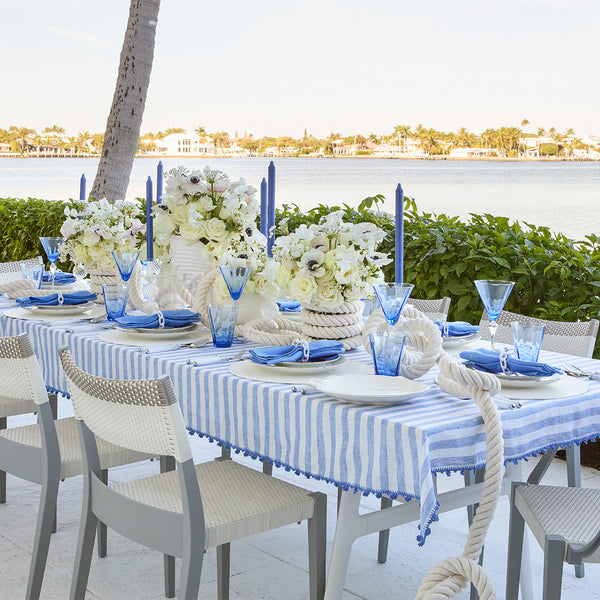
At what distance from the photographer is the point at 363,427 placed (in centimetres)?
178

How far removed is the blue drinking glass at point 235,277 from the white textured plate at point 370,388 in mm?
655

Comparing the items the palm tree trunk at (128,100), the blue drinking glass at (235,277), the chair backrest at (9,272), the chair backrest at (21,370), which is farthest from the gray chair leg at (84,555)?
the palm tree trunk at (128,100)

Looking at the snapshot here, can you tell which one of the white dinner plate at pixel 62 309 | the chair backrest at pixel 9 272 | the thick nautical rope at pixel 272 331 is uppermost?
the thick nautical rope at pixel 272 331

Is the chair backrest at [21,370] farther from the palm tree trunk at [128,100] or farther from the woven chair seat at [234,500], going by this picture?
the palm tree trunk at [128,100]

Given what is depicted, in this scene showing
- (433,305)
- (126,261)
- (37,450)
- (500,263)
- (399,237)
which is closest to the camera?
(399,237)

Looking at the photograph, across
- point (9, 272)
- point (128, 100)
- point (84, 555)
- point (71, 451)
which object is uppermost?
point (128, 100)

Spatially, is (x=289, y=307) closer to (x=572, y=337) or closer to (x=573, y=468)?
(x=572, y=337)

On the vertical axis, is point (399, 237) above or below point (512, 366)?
above

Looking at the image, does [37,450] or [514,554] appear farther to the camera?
[37,450]

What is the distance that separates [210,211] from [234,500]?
113cm

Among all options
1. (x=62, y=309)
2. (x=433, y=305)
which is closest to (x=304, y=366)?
(x=433, y=305)

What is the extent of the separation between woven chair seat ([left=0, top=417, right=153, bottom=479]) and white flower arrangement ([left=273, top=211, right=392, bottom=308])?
0.73 m

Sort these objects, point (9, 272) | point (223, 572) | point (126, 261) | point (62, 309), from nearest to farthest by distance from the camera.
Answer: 1. point (223, 572)
2. point (126, 261)
3. point (62, 309)
4. point (9, 272)

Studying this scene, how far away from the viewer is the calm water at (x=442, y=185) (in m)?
28.2
